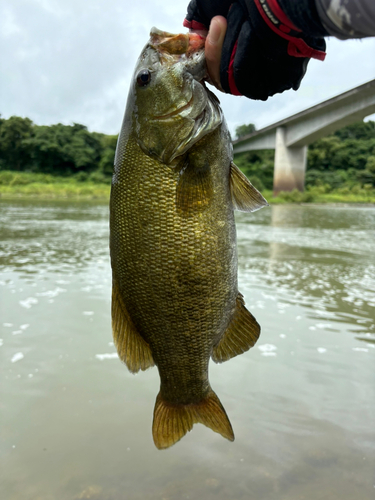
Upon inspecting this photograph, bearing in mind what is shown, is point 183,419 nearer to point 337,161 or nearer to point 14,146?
point 337,161

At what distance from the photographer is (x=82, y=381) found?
12.5ft

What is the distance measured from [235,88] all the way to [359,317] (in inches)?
179

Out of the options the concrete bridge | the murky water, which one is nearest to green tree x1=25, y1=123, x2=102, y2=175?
the concrete bridge

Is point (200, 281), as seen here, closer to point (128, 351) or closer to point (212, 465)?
point (128, 351)

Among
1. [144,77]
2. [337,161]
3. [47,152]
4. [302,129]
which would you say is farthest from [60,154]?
[144,77]

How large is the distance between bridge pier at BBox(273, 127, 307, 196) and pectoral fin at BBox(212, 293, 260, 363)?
3649cm

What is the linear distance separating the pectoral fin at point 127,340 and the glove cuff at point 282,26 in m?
1.27

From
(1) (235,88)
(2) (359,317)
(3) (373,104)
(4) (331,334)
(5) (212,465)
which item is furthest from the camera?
(3) (373,104)

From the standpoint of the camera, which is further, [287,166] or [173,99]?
[287,166]

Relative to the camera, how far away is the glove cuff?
1.42m

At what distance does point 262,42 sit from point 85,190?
4020cm

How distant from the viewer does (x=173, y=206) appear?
1.87 meters

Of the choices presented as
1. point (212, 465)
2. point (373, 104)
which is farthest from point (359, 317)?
point (373, 104)

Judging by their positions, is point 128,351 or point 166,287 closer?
point 166,287
